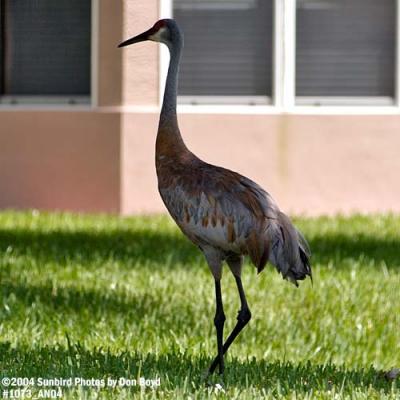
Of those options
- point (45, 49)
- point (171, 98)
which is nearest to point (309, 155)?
point (45, 49)

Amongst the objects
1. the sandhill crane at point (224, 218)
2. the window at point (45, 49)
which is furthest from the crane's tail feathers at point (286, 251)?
the window at point (45, 49)

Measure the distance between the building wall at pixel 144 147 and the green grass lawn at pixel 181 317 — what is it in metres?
1.85

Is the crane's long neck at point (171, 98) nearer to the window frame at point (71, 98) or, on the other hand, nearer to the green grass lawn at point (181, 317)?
the green grass lawn at point (181, 317)

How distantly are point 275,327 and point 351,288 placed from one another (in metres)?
1.17

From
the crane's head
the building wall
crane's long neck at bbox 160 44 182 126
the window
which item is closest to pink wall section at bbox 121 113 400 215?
the building wall

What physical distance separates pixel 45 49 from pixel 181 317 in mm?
6601

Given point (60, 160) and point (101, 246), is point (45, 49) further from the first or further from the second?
point (101, 246)

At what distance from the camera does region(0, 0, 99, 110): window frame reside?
46.8 feet

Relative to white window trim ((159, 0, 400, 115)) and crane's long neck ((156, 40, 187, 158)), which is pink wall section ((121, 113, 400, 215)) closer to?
white window trim ((159, 0, 400, 115))

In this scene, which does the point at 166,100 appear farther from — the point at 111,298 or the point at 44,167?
the point at 44,167

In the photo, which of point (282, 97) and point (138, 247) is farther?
point (282, 97)

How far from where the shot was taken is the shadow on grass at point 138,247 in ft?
34.9

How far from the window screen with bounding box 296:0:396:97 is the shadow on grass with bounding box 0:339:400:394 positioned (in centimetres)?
763

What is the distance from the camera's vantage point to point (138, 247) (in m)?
11.2
